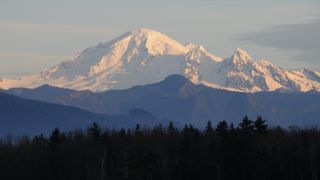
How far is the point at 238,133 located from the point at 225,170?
264 inches

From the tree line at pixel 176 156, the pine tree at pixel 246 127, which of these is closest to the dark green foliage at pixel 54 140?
the tree line at pixel 176 156

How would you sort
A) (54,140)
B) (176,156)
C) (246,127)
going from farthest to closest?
(54,140) → (176,156) → (246,127)

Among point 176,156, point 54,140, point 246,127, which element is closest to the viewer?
point 246,127

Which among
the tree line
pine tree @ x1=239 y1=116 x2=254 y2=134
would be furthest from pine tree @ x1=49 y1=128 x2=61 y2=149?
pine tree @ x1=239 y1=116 x2=254 y2=134

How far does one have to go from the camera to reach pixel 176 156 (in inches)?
5241

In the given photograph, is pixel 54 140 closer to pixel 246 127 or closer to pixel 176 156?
pixel 176 156

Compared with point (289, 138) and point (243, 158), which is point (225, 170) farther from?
point (289, 138)

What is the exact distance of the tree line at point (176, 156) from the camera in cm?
11788

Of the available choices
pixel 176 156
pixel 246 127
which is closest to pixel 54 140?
pixel 176 156

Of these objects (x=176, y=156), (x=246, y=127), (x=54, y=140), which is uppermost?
(x=246, y=127)

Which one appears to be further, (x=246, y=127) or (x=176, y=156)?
(x=176, y=156)

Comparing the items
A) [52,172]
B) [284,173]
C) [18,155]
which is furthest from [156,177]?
[18,155]

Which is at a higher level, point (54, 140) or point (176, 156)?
point (54, 140)

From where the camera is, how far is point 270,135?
140875 mm
